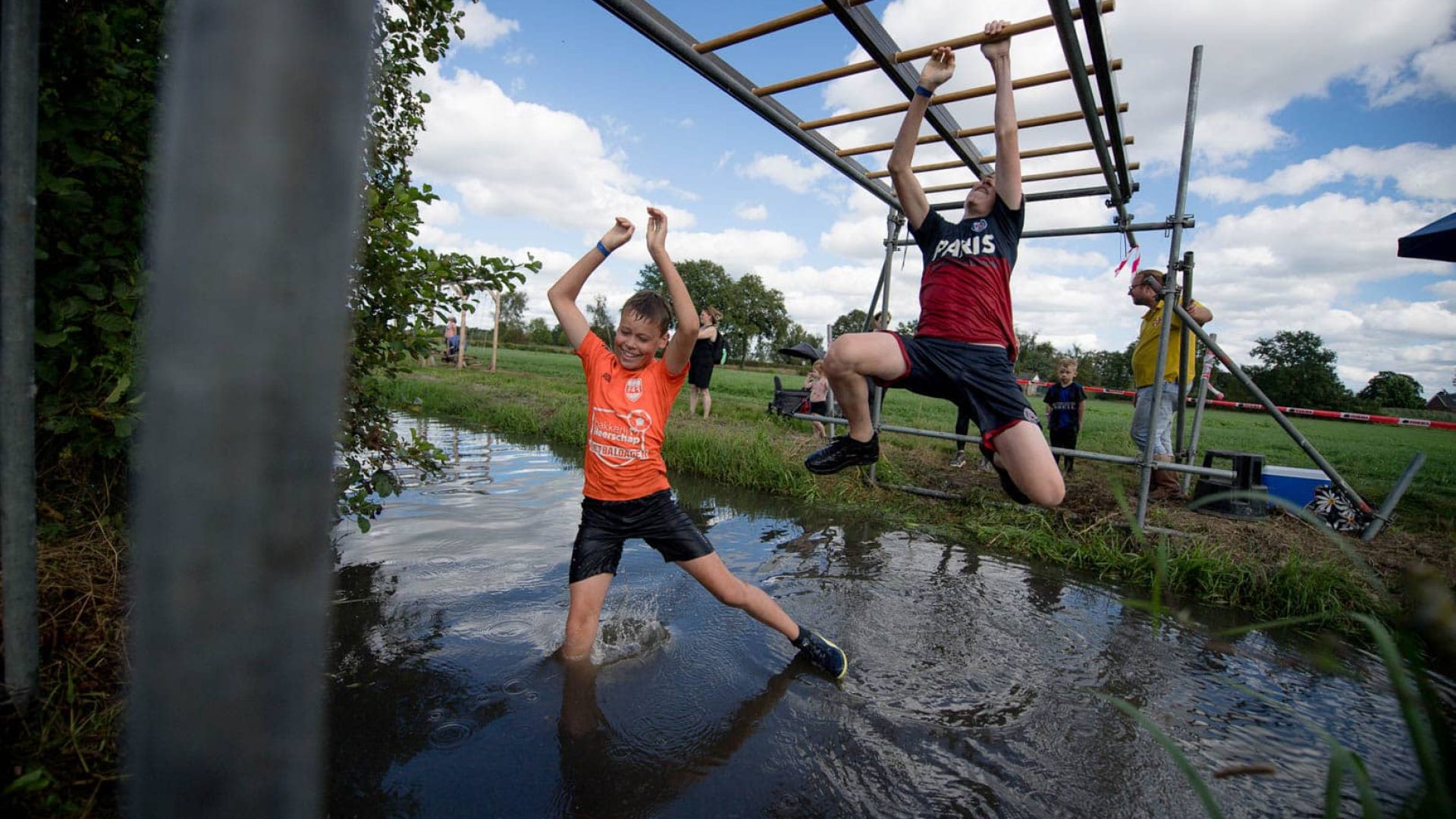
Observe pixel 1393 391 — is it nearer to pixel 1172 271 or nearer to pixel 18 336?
pixel 1172 271

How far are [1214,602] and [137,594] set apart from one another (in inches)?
220

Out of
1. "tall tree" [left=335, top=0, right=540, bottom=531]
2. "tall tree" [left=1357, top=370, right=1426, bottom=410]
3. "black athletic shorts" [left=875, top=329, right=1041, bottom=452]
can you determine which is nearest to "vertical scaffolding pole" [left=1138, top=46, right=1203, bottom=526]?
"black athletic shorts" [left=875, top=329, right=1041, bottom=452]

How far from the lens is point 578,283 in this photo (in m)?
3.00

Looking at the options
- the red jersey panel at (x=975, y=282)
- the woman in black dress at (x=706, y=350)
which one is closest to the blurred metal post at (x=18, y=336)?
the red jersey panel at (x=975, y=282)

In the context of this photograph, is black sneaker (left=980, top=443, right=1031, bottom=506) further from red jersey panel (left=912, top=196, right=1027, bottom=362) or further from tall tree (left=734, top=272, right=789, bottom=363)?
tall tree (left=734, top=272, right=789, bottom=363)

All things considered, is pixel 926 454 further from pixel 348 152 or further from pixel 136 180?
pixel 348 152

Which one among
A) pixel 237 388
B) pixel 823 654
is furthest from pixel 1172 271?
pixel 237 388

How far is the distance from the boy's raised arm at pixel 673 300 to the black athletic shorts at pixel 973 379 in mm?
1091

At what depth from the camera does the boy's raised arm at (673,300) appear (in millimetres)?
2760

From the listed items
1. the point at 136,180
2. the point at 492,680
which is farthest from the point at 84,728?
the point at 136,180

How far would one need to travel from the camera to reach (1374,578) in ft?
2.84

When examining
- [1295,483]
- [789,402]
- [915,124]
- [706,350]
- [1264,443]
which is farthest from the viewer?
[1264,443]

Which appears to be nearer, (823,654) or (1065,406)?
(823,654)

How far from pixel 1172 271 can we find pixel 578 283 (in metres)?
4.60
